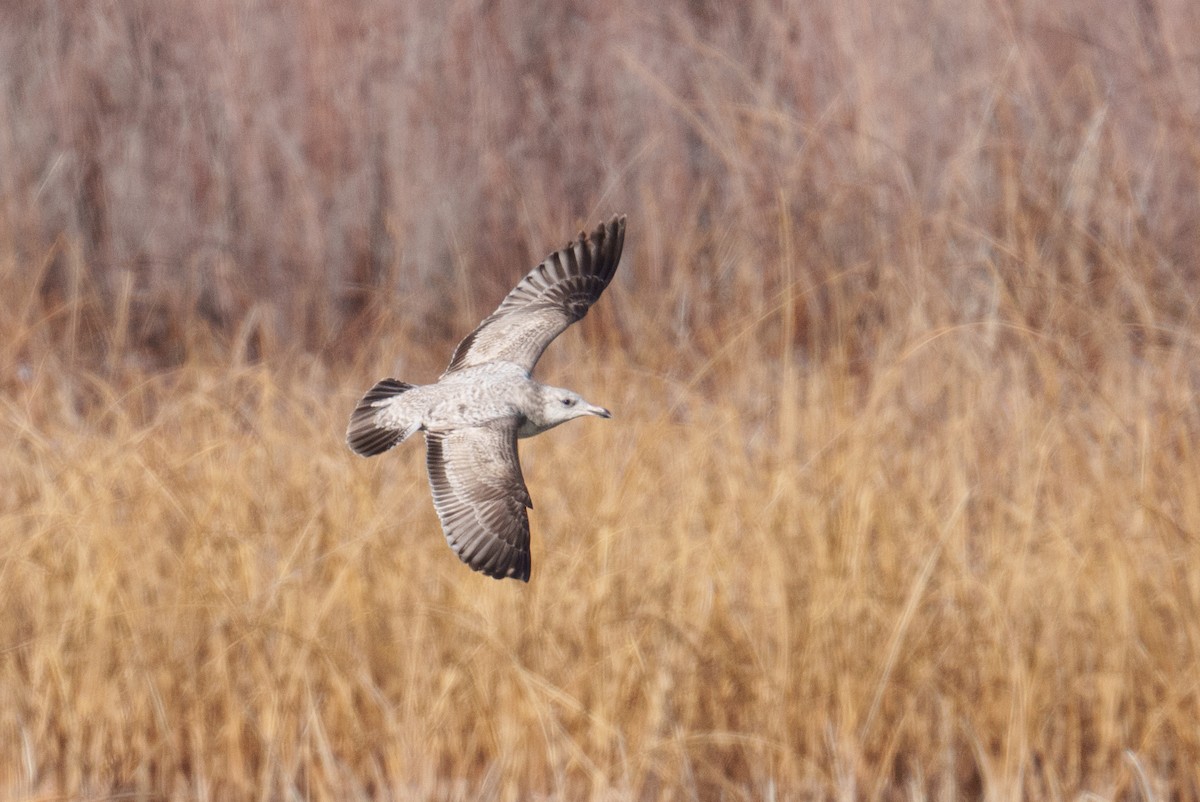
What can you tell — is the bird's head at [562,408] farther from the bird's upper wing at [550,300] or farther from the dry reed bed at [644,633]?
the dry reed bed at [644,633]

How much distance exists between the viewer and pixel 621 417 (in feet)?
13.5

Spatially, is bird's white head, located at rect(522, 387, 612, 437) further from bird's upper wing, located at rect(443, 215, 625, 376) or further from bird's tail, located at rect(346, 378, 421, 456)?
bird's upper wing, located at rect(443, 215, 625, 376)

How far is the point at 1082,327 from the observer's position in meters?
4.39

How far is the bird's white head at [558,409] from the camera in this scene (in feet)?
6.57

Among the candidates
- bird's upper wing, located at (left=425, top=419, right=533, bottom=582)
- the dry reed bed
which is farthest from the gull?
the dry reed bed

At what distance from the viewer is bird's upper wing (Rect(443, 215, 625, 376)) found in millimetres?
2359

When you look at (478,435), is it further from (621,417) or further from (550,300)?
(621,417)

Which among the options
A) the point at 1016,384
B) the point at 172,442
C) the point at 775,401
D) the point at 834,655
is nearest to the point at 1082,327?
the point at 1016,384

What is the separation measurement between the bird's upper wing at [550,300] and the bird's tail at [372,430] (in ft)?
0.62

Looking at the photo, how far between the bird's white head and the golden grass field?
35.7 inches

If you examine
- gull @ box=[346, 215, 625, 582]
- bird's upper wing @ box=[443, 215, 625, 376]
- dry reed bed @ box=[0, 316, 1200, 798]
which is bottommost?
dry reed bed @ box=[0, 316, 1200, 798]

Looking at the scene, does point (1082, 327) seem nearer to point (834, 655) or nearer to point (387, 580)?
point (834, 655)

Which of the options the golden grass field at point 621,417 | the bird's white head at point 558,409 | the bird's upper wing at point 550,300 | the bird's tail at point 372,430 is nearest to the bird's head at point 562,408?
the bird's white head at point 558,409

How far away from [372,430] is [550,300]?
0.46 meters
